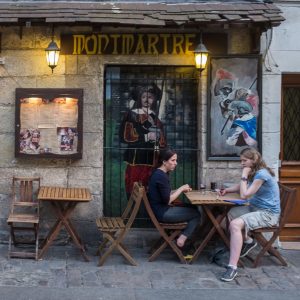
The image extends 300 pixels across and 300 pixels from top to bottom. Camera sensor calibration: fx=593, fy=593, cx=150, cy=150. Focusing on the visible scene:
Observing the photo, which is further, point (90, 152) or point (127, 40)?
point (90, 152)

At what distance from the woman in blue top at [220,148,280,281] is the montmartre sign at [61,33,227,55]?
1.77 meters

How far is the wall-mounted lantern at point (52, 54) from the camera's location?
7.39 m

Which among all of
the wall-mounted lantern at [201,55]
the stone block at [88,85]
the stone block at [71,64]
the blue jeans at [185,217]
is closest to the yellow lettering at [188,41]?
the wall-mounted lantern at [201,55]

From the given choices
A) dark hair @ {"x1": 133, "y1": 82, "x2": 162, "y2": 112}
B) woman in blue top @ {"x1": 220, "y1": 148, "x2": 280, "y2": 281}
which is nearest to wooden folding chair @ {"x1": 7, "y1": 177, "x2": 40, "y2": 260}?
dark hair @ {"x1": 133, "y1": 82, "x2": 162, "y2": 112}

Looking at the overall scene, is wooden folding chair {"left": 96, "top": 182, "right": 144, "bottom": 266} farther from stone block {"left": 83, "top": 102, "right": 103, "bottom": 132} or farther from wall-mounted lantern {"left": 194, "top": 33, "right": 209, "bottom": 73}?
wall-mounted lantern {"left": 194, "top": 33, "right": 209, "bottom": 73}

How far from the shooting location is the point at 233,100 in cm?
788

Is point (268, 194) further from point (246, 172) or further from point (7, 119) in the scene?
point (7, 119)

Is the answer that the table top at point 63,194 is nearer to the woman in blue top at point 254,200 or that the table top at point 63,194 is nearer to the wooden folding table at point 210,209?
the wooden folding table at point 210,209

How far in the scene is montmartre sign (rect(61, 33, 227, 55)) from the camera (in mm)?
7805

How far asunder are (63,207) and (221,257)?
2.04 meters

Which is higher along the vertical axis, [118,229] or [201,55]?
[201,55]

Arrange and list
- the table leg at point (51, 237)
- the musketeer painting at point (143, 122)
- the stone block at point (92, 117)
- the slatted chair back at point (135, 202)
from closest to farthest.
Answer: the slatted chair back at point (135, 202), the table leg at point (51, 237), the stone block at point (92, 117), the musketeer painting at point (143, 122)

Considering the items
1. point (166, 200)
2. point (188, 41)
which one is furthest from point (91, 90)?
point (166, 200)

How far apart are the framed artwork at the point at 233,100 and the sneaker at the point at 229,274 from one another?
1.79m
